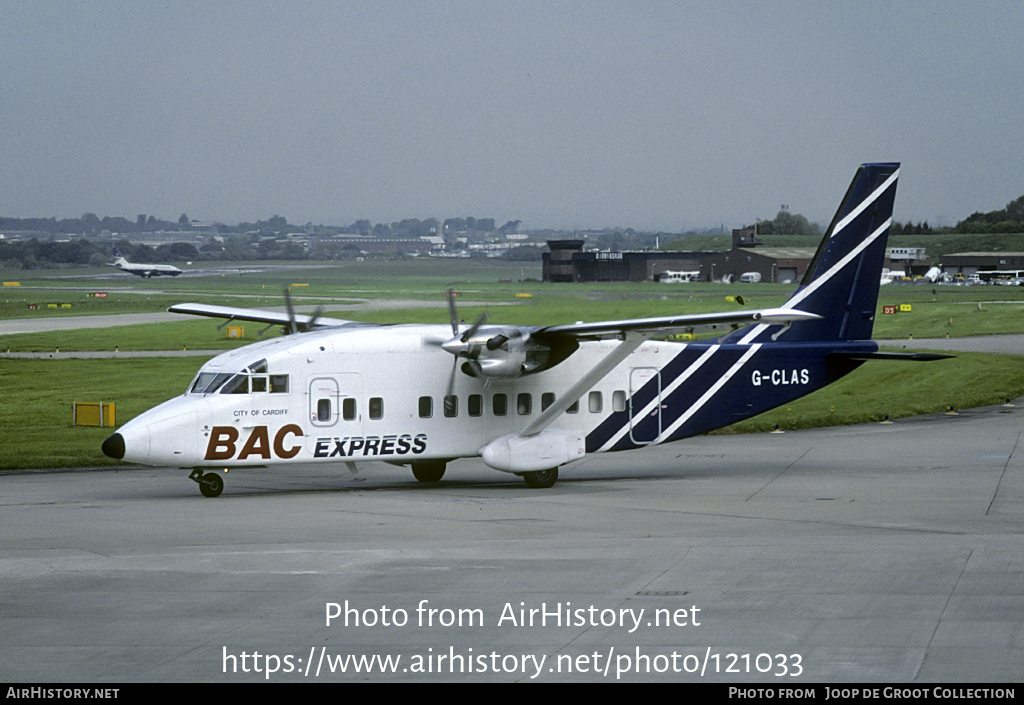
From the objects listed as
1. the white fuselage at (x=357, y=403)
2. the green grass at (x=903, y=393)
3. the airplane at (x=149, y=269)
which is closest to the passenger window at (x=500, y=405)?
the white fuselage at (x=357, y=403)

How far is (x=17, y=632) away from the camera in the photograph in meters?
12.7

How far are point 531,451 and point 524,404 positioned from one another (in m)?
1.18

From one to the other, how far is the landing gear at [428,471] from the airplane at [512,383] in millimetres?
50

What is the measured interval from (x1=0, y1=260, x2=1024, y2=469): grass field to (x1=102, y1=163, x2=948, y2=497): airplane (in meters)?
7.42

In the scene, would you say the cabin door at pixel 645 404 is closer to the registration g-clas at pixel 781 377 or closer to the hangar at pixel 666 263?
the registration g-clas at pixel 781 377

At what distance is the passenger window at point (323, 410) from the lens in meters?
23.8

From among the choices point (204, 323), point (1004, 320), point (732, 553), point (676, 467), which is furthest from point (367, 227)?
point (732, 553)

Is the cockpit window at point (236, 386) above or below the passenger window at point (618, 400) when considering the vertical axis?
above

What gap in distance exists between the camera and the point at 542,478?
25.3m

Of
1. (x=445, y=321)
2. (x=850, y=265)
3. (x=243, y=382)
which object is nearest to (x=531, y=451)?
(x=243, y=382)

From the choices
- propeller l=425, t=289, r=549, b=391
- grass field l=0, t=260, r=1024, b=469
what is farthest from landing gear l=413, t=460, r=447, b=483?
grass field l=0, t=260, r=1024, b=469

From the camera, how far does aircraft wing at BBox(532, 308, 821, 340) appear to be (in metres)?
22.0

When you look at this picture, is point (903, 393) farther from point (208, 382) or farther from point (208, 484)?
point (208, 382)

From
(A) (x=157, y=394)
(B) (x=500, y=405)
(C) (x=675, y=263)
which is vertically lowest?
(A) (x=157, y=394)
